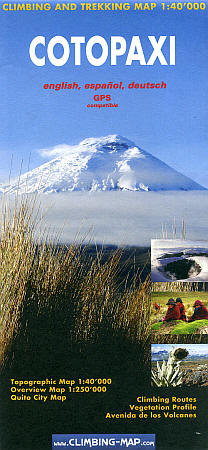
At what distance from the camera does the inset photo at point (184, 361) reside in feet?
9.85

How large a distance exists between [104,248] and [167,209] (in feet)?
1.72

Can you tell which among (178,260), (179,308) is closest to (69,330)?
(179,308)

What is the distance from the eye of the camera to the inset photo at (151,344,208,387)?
3.00 m

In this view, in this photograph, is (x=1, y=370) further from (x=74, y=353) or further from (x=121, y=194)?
(x=121, y=194)

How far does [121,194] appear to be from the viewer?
3.10 m

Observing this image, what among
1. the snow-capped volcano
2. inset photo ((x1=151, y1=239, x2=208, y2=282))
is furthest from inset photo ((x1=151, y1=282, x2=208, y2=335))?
the snow-capped volcano

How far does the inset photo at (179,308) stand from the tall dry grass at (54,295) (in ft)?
0.23

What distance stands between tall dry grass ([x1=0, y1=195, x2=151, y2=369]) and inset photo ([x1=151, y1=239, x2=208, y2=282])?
0.13 metres

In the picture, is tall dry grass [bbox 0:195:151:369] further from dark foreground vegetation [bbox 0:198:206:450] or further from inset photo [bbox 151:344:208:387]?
inset photo [bbox 151:344:208:387]

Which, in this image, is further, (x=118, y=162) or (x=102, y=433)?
(x=118, y=162)

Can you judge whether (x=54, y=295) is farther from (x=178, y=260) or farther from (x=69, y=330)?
(x=178, y=260)

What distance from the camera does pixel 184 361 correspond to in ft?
9.89

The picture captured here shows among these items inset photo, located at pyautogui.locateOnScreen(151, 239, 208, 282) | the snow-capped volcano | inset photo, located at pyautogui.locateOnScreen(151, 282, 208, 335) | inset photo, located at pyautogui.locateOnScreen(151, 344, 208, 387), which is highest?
the snow-capped volcano

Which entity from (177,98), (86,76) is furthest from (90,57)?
(177,98)
